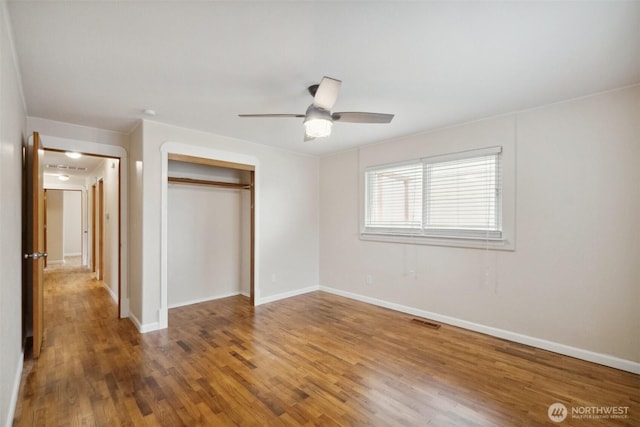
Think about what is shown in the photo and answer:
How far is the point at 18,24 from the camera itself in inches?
68.2

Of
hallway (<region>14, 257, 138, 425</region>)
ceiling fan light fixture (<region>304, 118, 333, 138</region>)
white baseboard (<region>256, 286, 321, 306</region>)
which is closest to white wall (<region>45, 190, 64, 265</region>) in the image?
hallway (<region>14, 257, 138, 425</region>)

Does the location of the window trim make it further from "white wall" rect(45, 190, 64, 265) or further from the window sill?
"white wall" rect(45, 190, 64, 265)

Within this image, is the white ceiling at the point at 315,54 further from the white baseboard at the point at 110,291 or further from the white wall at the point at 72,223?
the white wall at the point at 72,223

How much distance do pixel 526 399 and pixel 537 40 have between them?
2.56 m

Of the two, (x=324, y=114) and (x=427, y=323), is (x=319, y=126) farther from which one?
(x=427, y=323)

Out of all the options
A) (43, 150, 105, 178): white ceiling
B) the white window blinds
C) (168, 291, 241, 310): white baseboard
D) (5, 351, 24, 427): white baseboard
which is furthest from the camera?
(43, 150, 105, 178): white ceiling

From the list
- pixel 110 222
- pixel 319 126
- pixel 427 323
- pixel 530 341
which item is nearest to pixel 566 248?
pixel 530 341

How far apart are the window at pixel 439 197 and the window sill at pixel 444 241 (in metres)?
0.05

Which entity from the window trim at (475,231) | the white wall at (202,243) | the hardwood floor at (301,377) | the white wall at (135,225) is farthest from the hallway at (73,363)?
the window trim at (475,231)

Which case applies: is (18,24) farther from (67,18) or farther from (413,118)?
(413,118)

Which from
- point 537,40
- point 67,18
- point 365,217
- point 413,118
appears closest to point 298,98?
point 413,118

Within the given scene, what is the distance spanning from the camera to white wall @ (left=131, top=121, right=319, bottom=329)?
135 inches

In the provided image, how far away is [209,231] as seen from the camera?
4734 mm

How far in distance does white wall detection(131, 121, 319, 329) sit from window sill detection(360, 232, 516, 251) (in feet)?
3.90
